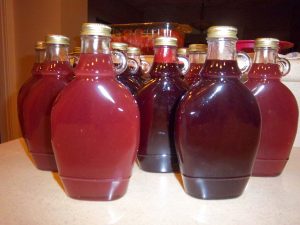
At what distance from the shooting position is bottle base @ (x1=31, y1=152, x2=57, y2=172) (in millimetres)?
594

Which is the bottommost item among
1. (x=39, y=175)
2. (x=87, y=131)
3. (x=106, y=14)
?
(x=39, y=175)

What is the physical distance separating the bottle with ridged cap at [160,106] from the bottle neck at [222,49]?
11 centimetres

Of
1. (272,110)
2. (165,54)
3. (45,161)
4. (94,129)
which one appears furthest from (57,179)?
(272,110)

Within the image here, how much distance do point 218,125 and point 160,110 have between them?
0.51 feet

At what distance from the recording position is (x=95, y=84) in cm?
45

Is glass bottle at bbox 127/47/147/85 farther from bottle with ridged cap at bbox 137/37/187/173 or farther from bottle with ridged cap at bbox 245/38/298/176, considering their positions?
bottle with ridged cap at bbox 245/38/298/176

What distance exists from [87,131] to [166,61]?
0.70 ft

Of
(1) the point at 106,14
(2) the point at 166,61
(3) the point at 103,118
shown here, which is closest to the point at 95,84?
(3) the point at 103,118

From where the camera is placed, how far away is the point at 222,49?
1.54ft

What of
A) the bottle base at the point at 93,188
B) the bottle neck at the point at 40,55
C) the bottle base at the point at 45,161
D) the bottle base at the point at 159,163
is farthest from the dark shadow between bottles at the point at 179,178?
the bottle neck at the point at 40,55

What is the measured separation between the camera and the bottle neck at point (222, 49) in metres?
0.47

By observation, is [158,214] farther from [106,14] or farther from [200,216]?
[106,14]

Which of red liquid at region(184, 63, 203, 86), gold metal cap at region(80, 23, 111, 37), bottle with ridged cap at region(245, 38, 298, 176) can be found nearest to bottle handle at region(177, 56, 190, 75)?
red liquid at region(184, 63, 203, 86)

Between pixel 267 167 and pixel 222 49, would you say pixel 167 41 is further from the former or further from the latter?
pixel 267 167
